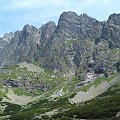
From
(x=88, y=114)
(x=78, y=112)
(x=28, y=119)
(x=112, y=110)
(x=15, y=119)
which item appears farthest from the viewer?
(x=15, y=119)

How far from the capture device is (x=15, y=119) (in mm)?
168000

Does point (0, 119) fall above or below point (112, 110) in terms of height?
above

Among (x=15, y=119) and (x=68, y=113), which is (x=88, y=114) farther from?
(x=15, y=119)

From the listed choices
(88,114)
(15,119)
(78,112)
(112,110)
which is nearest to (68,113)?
(78,112)

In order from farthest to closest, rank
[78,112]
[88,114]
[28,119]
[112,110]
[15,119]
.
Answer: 1. [15,119]
2. [28,119]
3. [78,112]
4. [88,114]
5. [112,110]

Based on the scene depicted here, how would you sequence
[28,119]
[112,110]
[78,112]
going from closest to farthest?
[112,110], [78,112], [28,119]

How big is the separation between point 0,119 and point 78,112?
55.7m

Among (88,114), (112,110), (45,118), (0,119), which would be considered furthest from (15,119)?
(112,110)

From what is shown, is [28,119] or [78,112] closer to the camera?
[78,112]

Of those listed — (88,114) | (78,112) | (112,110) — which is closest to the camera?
(112,110)

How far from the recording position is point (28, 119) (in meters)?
157

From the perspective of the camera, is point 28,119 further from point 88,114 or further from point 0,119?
point 88,114

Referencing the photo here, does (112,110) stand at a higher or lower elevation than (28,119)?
lower

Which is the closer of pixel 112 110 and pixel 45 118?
pixel 112 110
